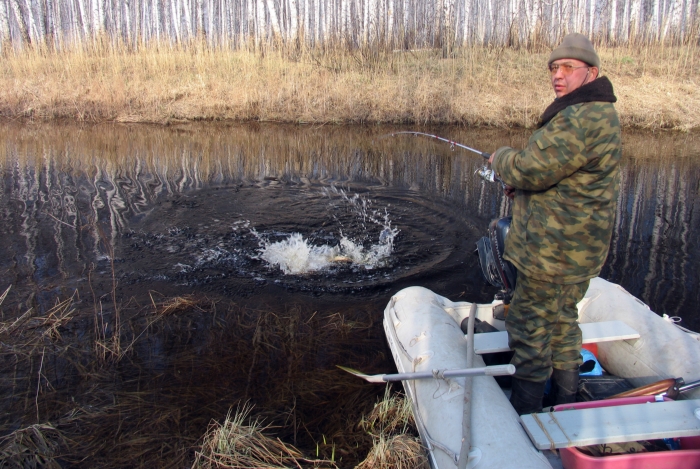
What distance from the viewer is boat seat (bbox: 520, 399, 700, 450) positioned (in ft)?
7.85

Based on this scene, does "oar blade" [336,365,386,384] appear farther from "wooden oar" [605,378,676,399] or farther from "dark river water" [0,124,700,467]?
"wooden oar" [605,378,676,399]

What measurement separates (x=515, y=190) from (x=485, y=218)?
3.91 m

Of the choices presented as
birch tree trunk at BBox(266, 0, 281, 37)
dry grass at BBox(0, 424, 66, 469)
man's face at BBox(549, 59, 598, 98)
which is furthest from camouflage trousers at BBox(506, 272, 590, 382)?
birch tree trunk at BBox(266, 0, 281, 37)

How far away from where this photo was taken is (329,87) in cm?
1365

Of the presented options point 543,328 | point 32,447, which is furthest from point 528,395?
point 32,447

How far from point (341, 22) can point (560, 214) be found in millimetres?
14103

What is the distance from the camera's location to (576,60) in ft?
8.46

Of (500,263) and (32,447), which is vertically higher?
(500,263)

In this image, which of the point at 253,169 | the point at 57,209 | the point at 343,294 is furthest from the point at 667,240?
the point at 57,209

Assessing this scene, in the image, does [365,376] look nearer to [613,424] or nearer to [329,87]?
[613,424]

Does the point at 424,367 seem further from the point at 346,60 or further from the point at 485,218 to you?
the point at 346,60

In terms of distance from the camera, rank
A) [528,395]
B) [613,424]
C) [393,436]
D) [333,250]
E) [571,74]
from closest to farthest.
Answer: [613,424] < [571,74] < [528,395] < [393,436] < [333,250]

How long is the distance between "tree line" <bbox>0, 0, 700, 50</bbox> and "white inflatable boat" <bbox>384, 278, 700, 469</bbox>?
12890 millimetres

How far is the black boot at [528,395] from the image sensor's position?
2998 millimetres
